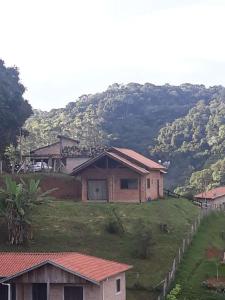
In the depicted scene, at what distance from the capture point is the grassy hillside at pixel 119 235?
40.9m

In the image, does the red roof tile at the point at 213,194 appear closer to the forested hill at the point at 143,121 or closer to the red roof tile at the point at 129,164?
the red roof tile at the point at 129,164

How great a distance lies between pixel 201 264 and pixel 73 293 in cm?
1278

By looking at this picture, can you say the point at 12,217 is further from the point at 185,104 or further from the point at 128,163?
the point at 185,104

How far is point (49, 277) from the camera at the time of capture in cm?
3309

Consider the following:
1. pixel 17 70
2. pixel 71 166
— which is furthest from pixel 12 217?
pixel 17 70

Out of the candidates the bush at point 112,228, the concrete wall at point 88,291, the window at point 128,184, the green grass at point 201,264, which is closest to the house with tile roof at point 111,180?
the window at point 128,184

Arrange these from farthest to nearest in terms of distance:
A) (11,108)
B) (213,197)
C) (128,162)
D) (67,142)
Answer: (67,142) < (11,108) < (213,197) < (128,162)

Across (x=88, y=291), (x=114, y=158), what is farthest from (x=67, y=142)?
(x=88, y=291)

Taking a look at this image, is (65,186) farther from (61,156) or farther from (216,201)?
(216,201)

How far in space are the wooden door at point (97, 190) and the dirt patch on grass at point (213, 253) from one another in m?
15.3

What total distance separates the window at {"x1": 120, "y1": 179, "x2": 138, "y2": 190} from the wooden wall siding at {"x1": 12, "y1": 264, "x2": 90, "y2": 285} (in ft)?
89.8

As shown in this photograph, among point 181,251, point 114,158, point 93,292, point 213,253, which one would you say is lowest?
point 93,292

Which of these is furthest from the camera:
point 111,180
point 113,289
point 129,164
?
point 111,180

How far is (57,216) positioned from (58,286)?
59.4 feet
